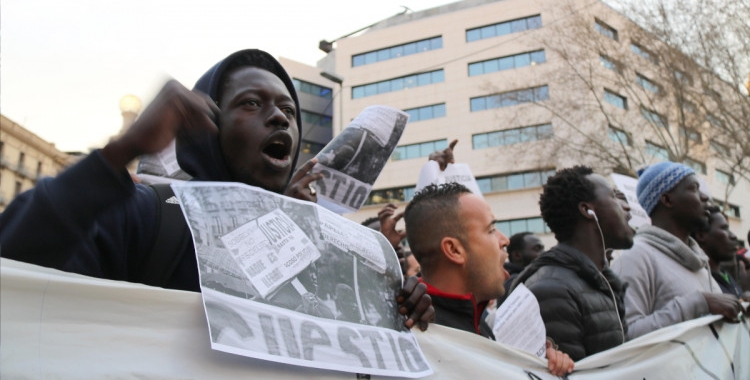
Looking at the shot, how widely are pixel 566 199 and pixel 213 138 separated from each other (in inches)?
93.6

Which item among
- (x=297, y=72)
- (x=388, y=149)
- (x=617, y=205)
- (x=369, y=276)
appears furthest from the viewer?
(x=297, y=72)

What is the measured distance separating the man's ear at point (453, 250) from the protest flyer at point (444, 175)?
40.4 inches

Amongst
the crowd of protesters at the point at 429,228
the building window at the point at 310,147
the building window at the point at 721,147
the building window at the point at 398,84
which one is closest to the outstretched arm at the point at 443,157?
the crowd of protesters at the point at 429,228

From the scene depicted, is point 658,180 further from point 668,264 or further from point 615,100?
point 615,100

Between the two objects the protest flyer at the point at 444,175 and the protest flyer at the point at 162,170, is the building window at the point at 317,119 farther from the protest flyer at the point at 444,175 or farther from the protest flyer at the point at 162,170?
the protest flyer at the point at 162,170

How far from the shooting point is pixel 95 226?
1.31 m

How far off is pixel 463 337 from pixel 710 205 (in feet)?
11.5

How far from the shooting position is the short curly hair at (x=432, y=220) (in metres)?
2.54

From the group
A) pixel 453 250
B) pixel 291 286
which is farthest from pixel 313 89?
pixel 291 286

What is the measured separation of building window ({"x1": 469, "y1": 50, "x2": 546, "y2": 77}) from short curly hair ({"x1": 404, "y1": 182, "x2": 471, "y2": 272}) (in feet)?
98.7

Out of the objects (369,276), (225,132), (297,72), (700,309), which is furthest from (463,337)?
(297,72)

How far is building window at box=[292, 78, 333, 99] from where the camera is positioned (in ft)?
147

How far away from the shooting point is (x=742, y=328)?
10.5 ft

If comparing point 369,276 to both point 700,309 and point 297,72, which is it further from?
point 297,72
